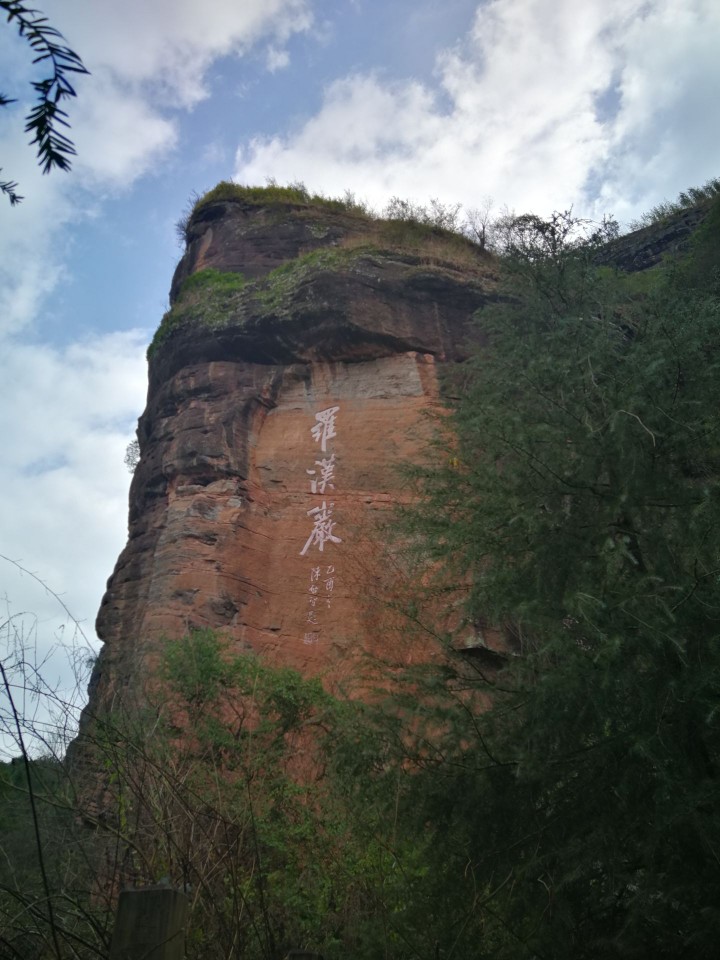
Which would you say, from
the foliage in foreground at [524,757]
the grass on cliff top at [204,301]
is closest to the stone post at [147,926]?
the foliage in foreground at [524,757]

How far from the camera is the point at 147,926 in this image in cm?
210

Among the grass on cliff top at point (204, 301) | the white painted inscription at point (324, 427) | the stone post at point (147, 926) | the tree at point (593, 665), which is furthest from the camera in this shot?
the grass on cliff top at point (204, 301)

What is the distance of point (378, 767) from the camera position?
5.06m

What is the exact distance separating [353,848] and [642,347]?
4138mm

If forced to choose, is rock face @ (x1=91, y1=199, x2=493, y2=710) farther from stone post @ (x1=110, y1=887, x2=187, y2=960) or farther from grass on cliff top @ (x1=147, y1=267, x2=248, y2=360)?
stone post @ (x1=110, y1=887, x2=187, y2=960)

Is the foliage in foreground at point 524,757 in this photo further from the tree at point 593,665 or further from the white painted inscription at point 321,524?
the white painted inscription at point 321,524

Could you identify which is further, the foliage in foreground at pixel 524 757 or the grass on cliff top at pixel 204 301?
the grass on cliff top at pixel 204 301

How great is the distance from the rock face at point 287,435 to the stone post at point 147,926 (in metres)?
7.19

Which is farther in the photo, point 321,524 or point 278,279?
point 278,279

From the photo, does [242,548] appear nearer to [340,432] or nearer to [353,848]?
[340,432]

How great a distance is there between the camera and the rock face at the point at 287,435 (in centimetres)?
1065

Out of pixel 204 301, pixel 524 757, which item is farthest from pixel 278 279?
pixel 524 757

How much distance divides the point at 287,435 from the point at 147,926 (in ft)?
34.6

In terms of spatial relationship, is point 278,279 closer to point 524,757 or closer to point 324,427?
point 324,427
